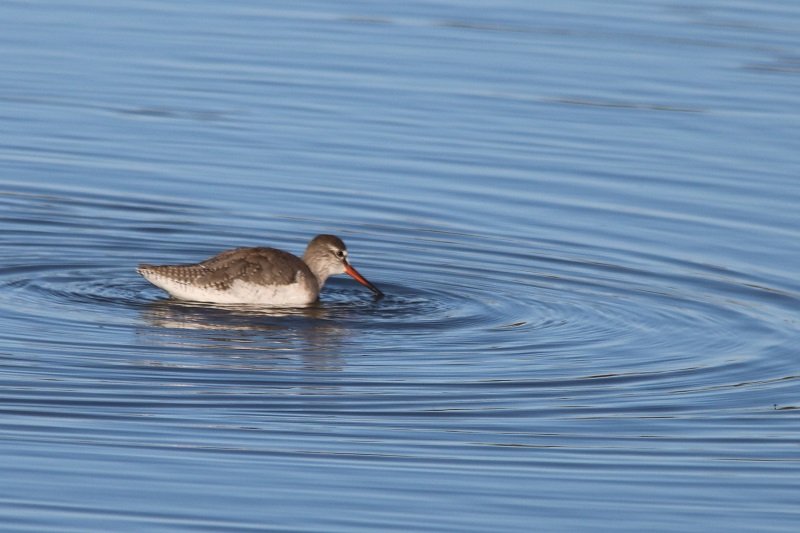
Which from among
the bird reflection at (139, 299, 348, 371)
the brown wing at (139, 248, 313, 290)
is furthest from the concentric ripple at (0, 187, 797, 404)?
the brown wing at (139, 248, 313, 290)

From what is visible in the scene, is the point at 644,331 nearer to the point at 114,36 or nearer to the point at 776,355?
the point at 776,355

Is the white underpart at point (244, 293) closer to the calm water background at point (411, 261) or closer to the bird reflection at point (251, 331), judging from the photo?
the bird reflection at point (251, 331)

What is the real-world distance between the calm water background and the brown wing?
11.6 inches

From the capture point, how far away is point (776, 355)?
14625 millimetres

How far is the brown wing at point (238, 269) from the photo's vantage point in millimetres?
15711

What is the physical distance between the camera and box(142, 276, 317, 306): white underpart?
619 inches

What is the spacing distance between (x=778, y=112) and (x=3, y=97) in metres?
10.4

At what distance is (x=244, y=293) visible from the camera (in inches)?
627

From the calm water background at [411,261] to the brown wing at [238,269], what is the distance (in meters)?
0.30

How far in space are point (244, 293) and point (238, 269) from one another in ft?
0.81

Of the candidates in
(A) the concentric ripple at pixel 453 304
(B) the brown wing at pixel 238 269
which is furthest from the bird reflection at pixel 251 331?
(B) the brown wing at pixel 238 269

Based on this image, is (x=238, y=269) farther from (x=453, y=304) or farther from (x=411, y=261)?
(x=411, y=261)

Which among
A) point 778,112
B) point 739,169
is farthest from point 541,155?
point 778,112

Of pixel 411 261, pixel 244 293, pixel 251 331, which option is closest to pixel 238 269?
pixel 244 293
